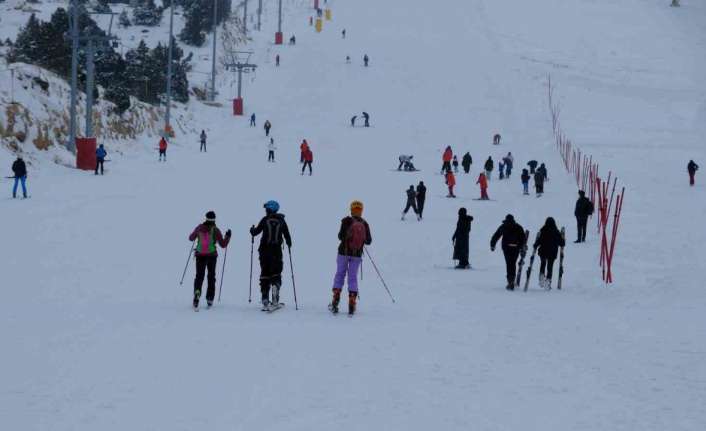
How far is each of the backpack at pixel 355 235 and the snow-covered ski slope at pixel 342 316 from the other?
0.91 metres

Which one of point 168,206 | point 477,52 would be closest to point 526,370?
point 168,206

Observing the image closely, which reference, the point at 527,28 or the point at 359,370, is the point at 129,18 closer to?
the point at 527,28

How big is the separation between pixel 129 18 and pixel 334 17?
23438mm

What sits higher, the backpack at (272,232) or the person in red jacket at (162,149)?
the person in red jacket at (162,149)

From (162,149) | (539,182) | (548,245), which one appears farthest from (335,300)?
(162,149)

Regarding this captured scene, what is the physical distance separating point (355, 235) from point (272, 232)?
100cm

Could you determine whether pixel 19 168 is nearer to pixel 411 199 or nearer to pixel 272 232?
pixel 411 199

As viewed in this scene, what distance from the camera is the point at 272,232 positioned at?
36.6 feet

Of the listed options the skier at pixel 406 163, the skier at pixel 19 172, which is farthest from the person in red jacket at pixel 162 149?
the skier at pixel 19 172

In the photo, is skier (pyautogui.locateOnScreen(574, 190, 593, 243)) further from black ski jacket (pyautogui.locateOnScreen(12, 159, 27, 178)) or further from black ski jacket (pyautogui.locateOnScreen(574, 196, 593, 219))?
black ski jacket (pyautogui.locateOnScreen(12, 159, 27, 178))

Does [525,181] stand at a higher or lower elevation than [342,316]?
higher

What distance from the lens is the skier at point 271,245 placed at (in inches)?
439

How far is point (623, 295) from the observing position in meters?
14.9

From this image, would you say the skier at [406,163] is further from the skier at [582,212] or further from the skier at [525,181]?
the skier at [582,212]
